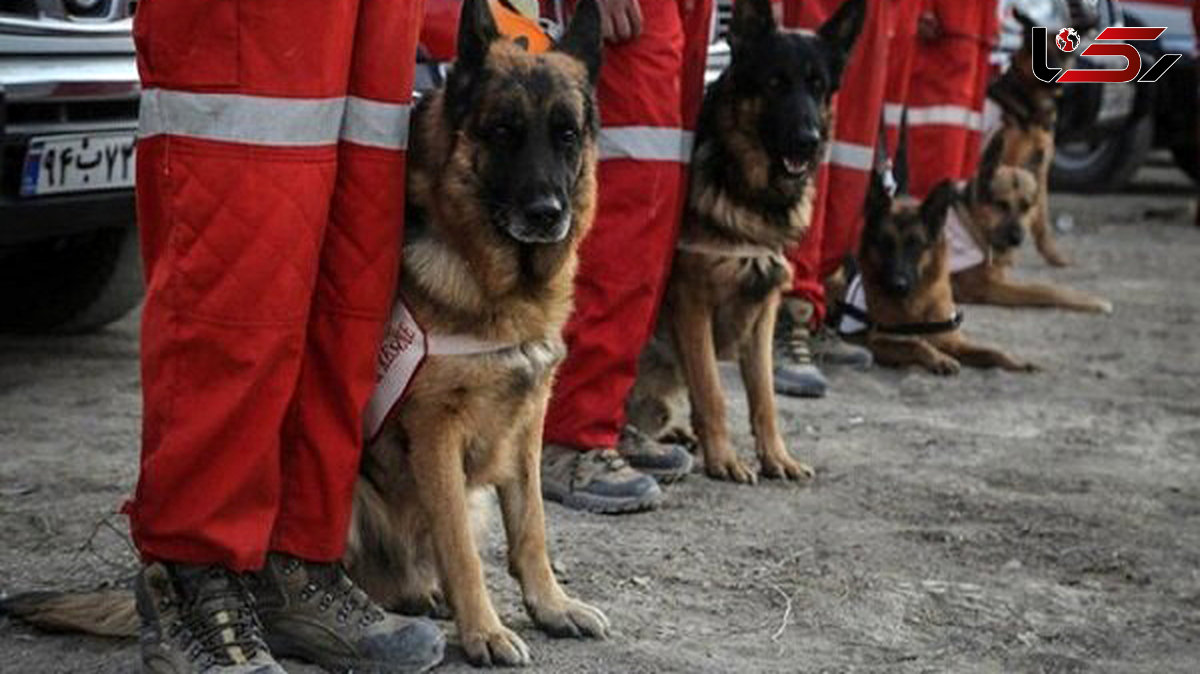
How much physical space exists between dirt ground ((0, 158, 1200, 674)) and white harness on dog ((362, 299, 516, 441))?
17.7 inches

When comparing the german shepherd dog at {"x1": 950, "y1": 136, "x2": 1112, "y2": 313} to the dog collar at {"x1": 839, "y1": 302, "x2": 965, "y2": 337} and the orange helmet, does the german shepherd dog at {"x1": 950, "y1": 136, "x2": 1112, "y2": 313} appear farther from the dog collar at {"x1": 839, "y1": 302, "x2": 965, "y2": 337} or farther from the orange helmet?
the orange helmet

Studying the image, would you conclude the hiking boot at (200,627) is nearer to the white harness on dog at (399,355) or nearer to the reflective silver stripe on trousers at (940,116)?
the white harness on dog at (399,355)

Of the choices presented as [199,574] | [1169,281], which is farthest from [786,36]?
[1169,281]

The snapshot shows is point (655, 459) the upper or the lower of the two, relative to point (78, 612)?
lower

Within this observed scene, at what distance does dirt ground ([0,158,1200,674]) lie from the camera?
140 inches

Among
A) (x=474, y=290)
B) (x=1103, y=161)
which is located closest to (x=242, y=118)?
(x=474, y=290)

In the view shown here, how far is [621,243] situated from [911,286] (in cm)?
289

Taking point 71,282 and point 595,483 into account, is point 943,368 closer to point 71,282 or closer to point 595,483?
point 595,483

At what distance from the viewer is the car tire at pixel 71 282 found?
5793mm

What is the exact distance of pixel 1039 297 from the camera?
27.5 ft

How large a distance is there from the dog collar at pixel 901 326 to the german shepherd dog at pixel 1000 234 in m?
1.28

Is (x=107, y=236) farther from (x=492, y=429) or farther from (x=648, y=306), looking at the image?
(x=492, y=429)

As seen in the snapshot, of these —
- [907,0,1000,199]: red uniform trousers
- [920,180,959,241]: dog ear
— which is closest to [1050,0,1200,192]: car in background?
[907,0,1000,199]: red uniform trousers

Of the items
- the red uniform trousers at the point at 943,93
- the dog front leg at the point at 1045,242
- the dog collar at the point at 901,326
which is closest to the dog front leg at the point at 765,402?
the dog collar at the point at 901,326
